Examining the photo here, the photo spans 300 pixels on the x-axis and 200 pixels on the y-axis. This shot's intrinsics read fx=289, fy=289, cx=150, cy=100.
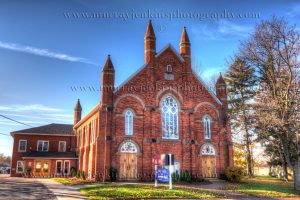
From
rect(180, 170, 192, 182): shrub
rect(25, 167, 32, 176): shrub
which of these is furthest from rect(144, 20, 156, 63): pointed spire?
rect(25, 167, 32, 176): shrub

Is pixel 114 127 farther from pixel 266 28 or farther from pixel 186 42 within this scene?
pixel 266 28

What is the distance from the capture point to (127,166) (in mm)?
27094

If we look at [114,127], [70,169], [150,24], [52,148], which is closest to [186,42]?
[150,24]

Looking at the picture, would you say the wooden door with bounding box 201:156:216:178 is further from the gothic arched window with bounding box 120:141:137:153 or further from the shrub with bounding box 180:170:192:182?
the gothic arched window with bounding box 120:141:137:153

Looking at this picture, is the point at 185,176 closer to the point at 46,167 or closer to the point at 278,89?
the point at 278,89

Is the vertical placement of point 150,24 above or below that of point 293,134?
above

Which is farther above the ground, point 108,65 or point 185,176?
point 108,65

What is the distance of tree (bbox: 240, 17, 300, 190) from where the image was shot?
2267 centimetres

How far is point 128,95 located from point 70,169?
17.4 m

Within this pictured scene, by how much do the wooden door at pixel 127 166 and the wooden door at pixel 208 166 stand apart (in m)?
7.43

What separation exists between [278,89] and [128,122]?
1378 centimetres

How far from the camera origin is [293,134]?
2333 cm

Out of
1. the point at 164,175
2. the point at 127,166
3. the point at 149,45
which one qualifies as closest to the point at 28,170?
the point at 127,166

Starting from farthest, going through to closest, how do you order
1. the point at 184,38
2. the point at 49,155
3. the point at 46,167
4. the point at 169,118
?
the point at 49,155 → the point at 46,167 → the point at 184,38 → the point at 169,118
